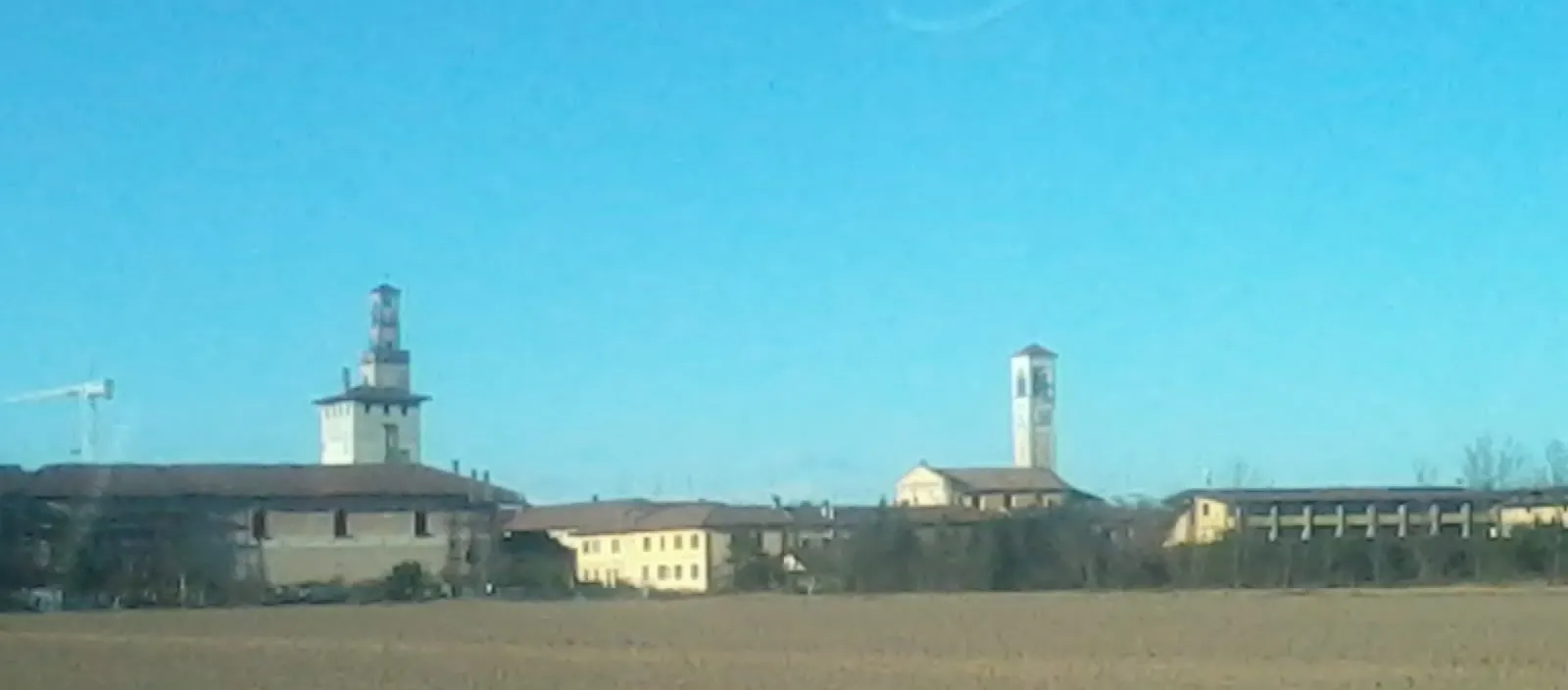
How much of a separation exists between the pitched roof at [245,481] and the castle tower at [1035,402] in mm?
50213

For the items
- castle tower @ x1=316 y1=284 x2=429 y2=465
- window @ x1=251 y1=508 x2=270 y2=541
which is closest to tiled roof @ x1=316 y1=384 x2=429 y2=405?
castle tower @ x1=316 y1=284 x2=429 y2=465

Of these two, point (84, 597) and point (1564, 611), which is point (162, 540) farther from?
point (1564, 611)

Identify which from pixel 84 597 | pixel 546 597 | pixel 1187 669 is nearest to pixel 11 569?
pixel 84 597

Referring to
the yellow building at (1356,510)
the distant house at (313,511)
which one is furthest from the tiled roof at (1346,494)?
the distant house at (313,511)

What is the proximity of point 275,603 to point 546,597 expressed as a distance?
10.2 m

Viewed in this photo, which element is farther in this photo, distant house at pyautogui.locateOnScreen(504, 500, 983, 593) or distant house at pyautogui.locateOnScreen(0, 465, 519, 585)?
distant house at pyautogui.locateOnScreen(504, 500, 983, 593)

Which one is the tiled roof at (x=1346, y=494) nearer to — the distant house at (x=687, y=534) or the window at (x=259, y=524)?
the distant house at (x=687, y=534)

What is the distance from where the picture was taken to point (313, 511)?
89.4m

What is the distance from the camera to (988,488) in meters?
123

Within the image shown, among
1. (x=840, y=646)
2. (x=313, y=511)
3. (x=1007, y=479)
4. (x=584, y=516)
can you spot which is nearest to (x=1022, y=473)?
(x=1007, y=479)

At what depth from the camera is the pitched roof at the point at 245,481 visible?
8838cm

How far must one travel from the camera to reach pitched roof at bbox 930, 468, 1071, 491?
123m

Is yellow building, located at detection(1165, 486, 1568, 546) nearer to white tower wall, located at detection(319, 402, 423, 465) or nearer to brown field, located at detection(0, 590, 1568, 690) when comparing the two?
brown field, located at detection(0, 590, 1568, 690)

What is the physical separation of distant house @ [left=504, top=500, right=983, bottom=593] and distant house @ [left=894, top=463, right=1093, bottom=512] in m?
12.2
